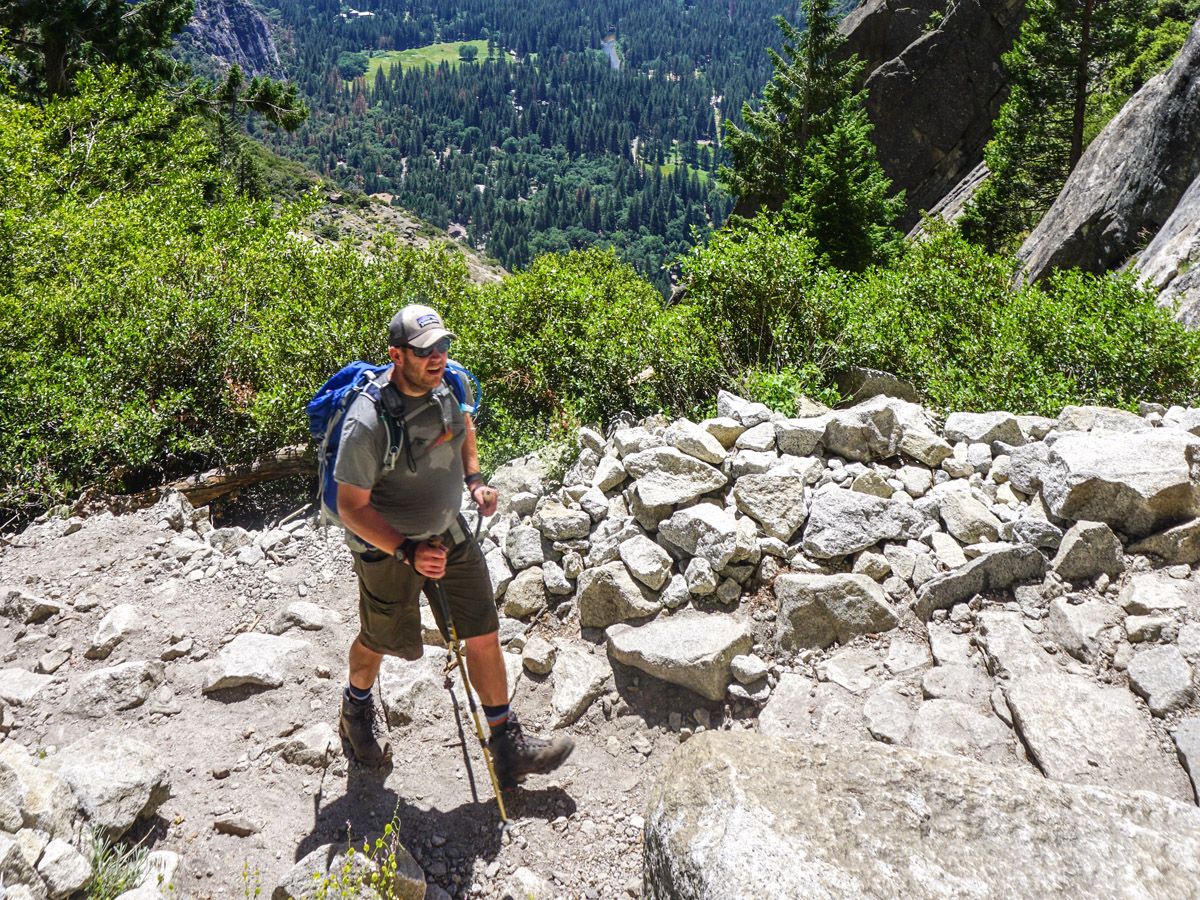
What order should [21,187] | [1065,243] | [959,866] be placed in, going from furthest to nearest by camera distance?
[1065,243] → [21,187] → [959,866]

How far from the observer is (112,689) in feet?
15.6

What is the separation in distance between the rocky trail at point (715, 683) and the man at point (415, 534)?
36cm

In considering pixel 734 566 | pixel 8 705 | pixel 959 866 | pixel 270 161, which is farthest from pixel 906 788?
pixel 270 161

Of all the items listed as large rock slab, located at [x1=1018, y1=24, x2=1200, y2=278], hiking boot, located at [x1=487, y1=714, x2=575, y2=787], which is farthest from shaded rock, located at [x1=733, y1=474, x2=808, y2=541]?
large rock slab, located at [x1=1018, y1=24, x2=1200, y2=278]

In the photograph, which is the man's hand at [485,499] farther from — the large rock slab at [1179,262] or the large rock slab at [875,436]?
the large rock slab at [1179,262]

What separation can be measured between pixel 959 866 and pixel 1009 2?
4415 centimetres

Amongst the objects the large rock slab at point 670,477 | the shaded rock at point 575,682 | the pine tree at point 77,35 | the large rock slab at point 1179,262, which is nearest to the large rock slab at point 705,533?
the large rock slab at point 670,477

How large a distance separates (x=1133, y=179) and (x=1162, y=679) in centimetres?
1508

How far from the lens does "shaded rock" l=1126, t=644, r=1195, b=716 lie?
358 cm

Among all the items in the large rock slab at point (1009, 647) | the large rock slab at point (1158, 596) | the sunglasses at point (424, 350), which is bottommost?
the large rock slab at point (1009, 647)

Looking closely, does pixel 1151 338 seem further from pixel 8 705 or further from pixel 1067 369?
pixel 8 705

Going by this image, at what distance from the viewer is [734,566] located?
5172 mm

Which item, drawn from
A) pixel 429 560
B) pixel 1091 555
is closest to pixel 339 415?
pixel 429 560

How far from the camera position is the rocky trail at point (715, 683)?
2.80 m
